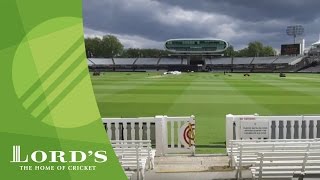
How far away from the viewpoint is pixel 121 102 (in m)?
29.6

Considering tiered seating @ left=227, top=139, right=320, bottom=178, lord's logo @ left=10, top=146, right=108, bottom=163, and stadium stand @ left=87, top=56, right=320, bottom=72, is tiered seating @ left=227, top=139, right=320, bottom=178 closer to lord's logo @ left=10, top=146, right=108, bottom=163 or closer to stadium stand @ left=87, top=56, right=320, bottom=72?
lord's logo @ left=10, top=146, right=108, bottom=163

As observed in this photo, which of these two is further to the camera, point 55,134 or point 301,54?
point 301,54

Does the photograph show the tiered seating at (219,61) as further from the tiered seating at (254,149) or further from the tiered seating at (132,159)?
the tiered seating at (132,159)

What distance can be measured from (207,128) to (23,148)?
518 inches

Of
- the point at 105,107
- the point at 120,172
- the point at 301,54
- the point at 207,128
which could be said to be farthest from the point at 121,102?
the point at 301,54

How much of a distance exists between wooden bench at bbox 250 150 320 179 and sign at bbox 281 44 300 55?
16415 centimetres

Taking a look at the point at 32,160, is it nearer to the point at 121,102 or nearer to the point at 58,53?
the point at 58,53

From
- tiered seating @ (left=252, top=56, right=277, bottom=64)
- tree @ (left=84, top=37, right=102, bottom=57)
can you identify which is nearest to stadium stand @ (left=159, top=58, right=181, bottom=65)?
tree @ (left=84, top=37, right=102, bottom=57)

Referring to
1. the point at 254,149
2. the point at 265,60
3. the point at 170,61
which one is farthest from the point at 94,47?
the point at 254,149

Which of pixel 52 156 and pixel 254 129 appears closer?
pixel 52 156

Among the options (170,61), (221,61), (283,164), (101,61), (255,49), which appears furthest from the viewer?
(255,49)

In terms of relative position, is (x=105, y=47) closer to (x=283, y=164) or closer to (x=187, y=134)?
(x=187, y=134)
